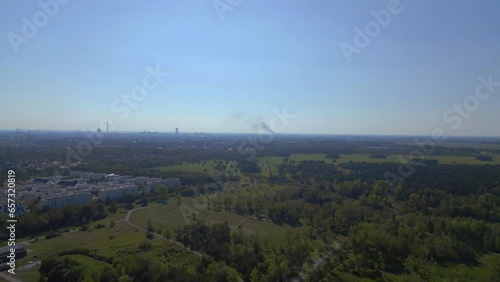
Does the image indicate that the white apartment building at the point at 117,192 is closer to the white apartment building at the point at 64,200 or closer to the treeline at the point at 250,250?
the white apartment building at the point at 64,200

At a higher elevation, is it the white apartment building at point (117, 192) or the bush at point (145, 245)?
the white apartment building at point (117, 192)

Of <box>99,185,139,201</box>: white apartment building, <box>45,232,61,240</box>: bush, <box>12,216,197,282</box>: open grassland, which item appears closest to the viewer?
<box>12,216,197,282</box>: open grassland

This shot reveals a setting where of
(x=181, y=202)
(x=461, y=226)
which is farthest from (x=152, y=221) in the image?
(x=461, y=226)

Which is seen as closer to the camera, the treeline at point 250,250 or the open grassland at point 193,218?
the treeline at point 250,250

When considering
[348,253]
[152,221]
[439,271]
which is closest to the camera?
[439,271]

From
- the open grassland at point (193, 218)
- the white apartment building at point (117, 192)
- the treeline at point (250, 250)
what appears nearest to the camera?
the treeline at point (250, 250)

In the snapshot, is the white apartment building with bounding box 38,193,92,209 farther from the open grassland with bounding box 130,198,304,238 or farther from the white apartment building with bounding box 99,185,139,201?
the open grassland with bounding box 130,198,304,238

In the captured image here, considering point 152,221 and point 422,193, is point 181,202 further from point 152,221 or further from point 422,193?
point 422,193

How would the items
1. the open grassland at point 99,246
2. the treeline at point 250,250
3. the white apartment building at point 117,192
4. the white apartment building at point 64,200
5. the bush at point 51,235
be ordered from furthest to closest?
the white apartment building at point 117,192 → the white apartment building at point 64,200 → the bush at point 51,235 → the open grassland at point 99,246 → the treeline at point 250,250

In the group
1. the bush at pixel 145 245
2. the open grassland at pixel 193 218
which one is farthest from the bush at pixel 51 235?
the bush at pixel 145 245

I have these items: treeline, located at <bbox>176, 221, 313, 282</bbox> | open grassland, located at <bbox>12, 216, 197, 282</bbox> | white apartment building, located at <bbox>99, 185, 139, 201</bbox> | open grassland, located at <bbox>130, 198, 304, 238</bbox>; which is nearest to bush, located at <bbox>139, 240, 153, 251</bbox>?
open grassland, located at <bbox>12, 216, 197, 282</bbox>

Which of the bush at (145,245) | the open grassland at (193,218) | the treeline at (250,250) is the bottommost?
the open grassland at (193,218)
